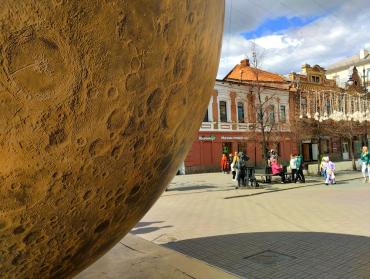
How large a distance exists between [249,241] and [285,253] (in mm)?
836

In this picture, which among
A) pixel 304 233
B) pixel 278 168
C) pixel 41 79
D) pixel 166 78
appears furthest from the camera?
pixel 278 168

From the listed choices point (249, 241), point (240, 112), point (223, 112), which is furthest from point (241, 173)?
point (240, 112)

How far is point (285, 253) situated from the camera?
5.10 metres

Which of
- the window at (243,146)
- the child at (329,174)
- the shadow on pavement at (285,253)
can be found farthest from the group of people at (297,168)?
the window at (243,146)

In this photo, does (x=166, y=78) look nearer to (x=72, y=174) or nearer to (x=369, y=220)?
(x=72, y=174)

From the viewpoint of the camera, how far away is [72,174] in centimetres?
152

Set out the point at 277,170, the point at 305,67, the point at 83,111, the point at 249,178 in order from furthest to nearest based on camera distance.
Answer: the point at 305,67 → the point at 277,170 → the point at 249,178 → the point at 83,111

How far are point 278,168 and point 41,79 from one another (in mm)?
15056

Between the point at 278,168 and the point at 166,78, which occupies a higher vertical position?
the point at 166,78

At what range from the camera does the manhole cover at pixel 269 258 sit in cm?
481

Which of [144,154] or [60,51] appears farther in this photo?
[144,154]

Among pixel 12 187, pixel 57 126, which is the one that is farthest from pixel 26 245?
pixel 57 126

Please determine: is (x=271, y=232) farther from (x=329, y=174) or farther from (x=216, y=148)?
(x=216, y=148)

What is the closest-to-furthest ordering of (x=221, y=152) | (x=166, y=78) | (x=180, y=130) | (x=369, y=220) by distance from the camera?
(x=166, y=78) → (x=180, y=130) → (x=369, y=220) → (x=221, y=152)
